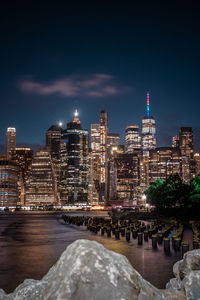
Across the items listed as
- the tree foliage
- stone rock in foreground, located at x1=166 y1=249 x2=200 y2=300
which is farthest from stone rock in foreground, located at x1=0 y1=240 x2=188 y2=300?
the tree foliage

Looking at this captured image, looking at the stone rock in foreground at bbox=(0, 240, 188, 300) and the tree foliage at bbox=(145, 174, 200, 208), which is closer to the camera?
the stone rock in foreground at bbox=(0, 240, 188, 300)

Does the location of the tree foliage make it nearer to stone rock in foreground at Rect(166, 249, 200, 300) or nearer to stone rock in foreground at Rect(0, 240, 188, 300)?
stone rock in foreground at Rect(166, 249, 200, 300)

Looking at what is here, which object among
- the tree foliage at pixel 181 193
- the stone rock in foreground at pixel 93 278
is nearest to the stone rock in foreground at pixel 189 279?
the stone rock in foreground at pixel 93 278

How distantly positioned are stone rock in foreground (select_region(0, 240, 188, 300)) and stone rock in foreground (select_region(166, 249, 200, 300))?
1545 millimetres

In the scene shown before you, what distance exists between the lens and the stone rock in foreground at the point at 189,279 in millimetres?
7996

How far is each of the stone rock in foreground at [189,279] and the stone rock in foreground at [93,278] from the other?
1.54 meters

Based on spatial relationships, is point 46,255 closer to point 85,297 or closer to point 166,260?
point 166,260

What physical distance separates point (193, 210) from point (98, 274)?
6836 cm

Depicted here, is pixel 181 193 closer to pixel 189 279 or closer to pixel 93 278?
pixel 189 279

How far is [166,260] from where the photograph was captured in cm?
2248

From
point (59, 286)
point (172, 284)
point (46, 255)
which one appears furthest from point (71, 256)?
point (46, 255)

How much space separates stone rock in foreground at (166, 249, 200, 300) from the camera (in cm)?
800

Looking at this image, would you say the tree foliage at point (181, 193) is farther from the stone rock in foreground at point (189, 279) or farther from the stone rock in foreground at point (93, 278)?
the stone rock in foreground at point (93, 278)

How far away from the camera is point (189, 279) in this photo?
825 cm
